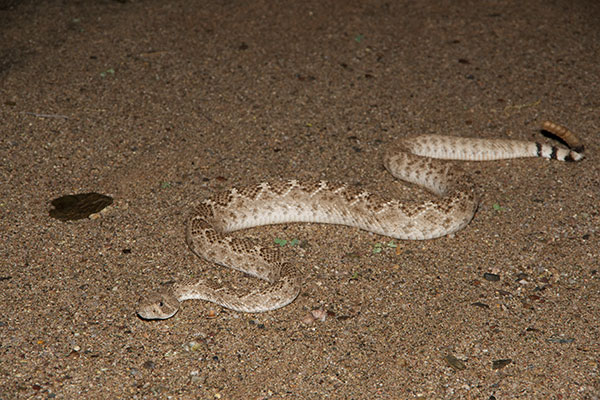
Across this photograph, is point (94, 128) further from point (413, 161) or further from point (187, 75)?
point (413, 161)

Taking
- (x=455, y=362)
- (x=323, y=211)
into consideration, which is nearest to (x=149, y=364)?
(x=455, y=362)

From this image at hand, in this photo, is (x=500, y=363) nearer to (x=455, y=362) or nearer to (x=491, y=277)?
(x=455, y=362)

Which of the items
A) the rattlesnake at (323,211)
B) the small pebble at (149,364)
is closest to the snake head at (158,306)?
the rattlesnake at (323,211)

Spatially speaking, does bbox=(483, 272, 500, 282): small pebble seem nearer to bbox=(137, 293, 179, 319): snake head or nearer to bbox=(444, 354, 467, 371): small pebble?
bbox=(444, 354, 467, 371): small pebble

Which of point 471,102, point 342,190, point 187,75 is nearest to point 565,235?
point 342,190

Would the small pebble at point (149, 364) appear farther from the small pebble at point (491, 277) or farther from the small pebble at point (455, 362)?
the small pebble at point (491, 277)

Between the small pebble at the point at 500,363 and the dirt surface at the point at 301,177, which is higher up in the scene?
the dirt surface at the point at 301,177
